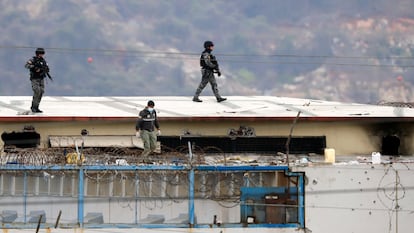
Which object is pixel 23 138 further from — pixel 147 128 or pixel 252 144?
pixel 252 144

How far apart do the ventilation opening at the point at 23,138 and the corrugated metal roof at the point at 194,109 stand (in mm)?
477

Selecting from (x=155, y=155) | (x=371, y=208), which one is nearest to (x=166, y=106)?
(x=155, y=155)

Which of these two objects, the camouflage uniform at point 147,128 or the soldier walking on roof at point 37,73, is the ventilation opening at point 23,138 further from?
the camouflage uniform at point 147,128

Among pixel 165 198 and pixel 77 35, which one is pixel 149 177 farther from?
pixel 77 35

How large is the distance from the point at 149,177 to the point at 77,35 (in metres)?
130

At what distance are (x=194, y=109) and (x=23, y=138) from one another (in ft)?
17.5

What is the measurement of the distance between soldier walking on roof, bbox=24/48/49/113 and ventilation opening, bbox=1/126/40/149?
2.78ft

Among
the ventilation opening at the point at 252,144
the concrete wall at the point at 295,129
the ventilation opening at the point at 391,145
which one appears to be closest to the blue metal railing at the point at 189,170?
the concrete wall at the point at 295,129

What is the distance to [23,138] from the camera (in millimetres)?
24875

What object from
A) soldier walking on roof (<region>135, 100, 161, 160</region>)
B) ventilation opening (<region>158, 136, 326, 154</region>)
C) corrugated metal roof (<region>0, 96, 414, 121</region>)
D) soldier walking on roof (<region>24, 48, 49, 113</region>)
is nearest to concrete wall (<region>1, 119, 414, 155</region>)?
ventilation opening (<region>158, 136, 326, 154</region>)

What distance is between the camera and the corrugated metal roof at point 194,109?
25.5 meters

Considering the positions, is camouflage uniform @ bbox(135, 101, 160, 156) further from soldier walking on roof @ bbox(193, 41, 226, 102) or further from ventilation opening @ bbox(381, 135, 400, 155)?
ventilation opening @ bbox(381, 135, 400, 155)

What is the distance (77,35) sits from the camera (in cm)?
14925

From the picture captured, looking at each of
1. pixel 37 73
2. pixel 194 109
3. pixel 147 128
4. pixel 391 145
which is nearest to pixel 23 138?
pixel 37 73
